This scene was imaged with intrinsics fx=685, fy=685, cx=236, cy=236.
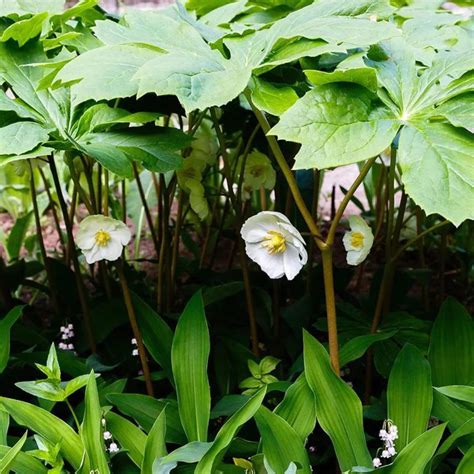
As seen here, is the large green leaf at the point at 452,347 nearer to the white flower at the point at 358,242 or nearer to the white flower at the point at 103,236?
the white flower at the point at 358,242

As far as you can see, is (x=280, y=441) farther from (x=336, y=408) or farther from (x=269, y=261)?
(x=269, y=261)

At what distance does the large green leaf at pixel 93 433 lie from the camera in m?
1.00

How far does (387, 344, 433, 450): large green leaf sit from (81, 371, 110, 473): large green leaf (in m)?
0.44

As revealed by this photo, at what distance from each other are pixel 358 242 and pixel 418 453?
0.33 metres

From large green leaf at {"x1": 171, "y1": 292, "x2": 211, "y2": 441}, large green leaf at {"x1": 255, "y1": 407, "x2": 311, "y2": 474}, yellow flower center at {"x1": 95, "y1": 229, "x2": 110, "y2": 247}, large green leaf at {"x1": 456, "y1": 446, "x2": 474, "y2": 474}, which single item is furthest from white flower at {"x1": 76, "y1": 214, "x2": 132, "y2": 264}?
large green leaf at {"x1": 456, "y1": 446, "x2": 474, "y2": 474}

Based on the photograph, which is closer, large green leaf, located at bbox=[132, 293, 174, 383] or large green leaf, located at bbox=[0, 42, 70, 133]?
large green leaf, located at bbox=[0, 42, 70, 133]

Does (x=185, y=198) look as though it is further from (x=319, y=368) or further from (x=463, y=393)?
(x=463, y=393)

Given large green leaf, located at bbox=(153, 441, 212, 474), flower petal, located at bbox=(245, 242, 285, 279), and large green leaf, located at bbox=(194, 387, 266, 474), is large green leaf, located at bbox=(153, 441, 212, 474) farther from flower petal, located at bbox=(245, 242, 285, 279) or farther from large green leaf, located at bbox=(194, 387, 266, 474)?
flower petal, located at bbox=(245, 242, 285, 279)

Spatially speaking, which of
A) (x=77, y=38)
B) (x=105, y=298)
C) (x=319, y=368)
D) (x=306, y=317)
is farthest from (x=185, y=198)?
(x=319, y=368)

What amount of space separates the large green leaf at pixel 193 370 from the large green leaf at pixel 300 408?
0.42 feet

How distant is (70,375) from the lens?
1.30 meters

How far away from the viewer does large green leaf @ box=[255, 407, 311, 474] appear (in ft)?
3.22

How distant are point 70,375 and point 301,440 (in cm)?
51

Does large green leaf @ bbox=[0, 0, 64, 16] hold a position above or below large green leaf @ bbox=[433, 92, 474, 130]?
above
